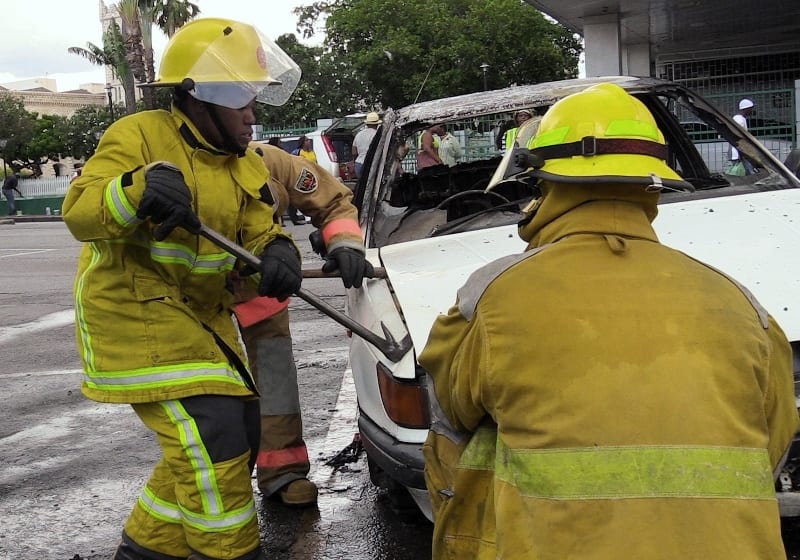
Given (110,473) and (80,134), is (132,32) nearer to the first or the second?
(80,134)

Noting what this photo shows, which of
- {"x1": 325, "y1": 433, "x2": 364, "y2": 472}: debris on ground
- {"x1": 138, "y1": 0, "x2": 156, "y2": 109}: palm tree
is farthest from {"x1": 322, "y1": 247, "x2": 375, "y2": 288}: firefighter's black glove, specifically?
{"x1": 138, "y1": 0, "x2": 156, "y2": 109}: palm tree

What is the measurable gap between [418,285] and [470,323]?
161 cm

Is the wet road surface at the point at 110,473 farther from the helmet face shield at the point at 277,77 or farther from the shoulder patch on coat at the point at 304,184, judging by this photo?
the helmet face shield at the point at 277,77

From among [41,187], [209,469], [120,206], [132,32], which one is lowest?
[41,187]

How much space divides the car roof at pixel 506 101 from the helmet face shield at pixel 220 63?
5.61 ft

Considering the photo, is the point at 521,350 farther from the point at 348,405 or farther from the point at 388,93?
the point at 388,93

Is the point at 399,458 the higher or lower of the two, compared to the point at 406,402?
lower

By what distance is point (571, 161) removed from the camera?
174cm

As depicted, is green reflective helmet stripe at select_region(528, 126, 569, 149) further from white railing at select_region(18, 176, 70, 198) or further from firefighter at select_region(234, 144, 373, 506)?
white railing at select_region(18, 176, 70, 198)

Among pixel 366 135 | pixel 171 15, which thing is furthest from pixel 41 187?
pixel 366 135

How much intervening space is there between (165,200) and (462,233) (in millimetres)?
1709

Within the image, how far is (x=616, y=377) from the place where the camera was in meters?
1.57

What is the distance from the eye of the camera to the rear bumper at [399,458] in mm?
2998

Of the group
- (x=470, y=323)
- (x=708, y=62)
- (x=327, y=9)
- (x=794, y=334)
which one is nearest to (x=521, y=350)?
(x=470, y=323)
